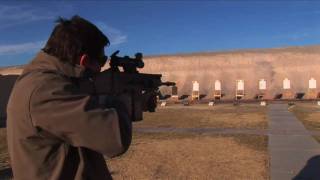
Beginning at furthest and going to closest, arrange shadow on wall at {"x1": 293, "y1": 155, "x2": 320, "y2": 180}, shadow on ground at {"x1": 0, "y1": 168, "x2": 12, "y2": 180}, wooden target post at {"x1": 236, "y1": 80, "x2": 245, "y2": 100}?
wooden target post at {"x1": 236, "y1": 80, "x2": 245, "y2": 100} → shadow on ground at {"x1": 0, "y1": 168, "x2": 12, "y2": 180} → shadow on wall at {"x1": 293, "y1": 155, "x2": 320, "y2": 180}

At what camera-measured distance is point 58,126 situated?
263 cm

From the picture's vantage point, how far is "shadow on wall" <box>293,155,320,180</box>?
9.34 m

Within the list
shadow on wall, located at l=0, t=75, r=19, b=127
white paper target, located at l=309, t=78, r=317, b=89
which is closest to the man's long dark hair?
shadow on wall, located at l=0, t=75, r=19, b=127

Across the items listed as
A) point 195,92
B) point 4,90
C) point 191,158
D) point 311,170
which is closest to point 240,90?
point 195,92

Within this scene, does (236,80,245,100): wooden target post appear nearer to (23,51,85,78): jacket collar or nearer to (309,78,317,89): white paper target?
(309,78,317,89): white paper target

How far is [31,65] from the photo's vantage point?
294cm

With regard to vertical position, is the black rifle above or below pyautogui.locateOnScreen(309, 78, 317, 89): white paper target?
above

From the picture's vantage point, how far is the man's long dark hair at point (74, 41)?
2.86m

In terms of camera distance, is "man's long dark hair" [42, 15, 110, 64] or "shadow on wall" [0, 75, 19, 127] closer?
"man's long dark hair" [42, 15, 110, 64]

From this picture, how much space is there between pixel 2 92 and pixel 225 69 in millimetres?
42002

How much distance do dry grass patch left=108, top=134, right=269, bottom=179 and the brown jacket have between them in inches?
285

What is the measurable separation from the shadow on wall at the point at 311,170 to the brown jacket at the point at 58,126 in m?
6.90

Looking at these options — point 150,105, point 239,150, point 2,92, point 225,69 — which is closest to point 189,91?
point 225,69

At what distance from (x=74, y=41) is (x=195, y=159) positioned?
9.47 m
